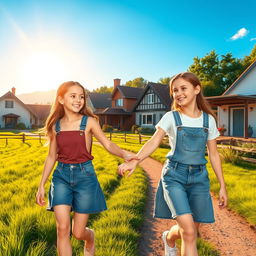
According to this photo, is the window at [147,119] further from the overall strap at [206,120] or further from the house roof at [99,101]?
the overall strap at [206,120]

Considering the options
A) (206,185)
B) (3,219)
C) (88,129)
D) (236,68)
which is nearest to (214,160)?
(206,185)

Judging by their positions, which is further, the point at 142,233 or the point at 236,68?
the point at 236,68

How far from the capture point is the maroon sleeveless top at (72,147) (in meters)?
2.95

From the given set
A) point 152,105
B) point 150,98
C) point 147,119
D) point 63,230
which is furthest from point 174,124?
point 147,119

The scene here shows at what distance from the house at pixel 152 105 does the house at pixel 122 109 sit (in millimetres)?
2242

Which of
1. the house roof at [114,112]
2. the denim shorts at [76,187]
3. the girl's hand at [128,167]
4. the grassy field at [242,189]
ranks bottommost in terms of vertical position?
the grassy field at [242,189]

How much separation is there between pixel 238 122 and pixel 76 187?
72.8 feet

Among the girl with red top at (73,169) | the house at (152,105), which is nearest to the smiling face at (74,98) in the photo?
the girl with red top at (73,169)

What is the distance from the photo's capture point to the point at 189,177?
280 centimetres

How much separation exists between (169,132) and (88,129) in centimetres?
93

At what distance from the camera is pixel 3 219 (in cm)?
423

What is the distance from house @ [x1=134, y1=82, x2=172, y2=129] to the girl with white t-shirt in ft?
104

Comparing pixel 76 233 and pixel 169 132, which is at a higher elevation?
pixel 169 132

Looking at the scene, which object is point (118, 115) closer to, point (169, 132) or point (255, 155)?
point (255, 155)
